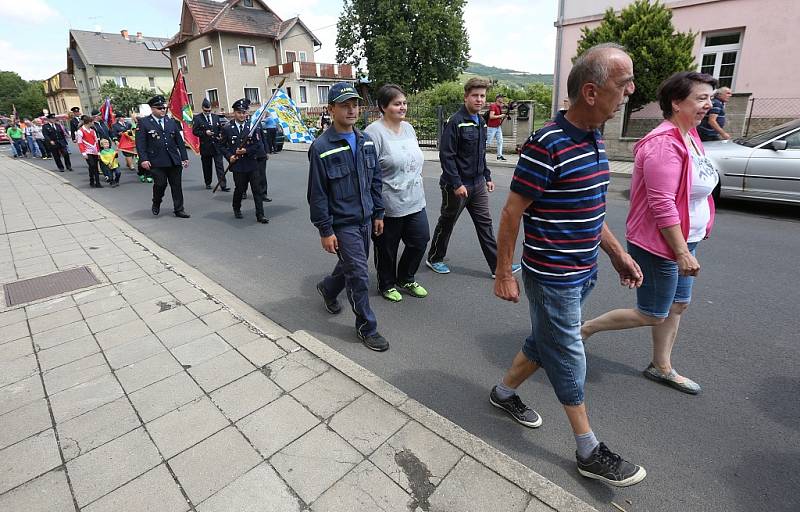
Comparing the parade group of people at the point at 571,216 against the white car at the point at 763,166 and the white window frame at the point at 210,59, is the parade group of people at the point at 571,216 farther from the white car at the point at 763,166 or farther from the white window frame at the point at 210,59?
the white window frame at the point at 210,59

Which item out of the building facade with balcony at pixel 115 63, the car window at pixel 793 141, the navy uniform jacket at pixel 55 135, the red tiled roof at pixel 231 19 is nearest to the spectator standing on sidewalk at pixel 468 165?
the car window at pixel 793 141

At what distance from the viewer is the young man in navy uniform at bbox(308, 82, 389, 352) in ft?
10.6

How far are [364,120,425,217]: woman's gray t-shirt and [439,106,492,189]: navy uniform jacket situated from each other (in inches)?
19.2

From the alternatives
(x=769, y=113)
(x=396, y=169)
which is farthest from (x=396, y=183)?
(x=769, y=113)

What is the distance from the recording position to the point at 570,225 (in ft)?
6.55

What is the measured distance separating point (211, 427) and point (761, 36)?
17.6 metres

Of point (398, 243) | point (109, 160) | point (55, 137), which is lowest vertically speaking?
point (398, 243)

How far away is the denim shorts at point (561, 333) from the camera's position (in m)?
2.07

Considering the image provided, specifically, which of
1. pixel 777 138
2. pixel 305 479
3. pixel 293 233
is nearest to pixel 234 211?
pixel 293 233

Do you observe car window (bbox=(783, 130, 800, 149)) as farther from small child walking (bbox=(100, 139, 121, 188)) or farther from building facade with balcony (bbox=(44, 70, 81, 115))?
building facade with balcony (bbox=(44, 70, 81, 115))

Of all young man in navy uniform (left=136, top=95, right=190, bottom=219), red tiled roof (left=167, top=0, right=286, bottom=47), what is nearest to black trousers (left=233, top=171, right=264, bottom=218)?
young man in navy uniform (left=136, top=95, right=190, bottom=219)

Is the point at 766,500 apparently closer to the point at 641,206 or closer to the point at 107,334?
the point at 641,206

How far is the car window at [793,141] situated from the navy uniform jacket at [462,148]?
5374 mm

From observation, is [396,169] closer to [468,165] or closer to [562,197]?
[468,165]
